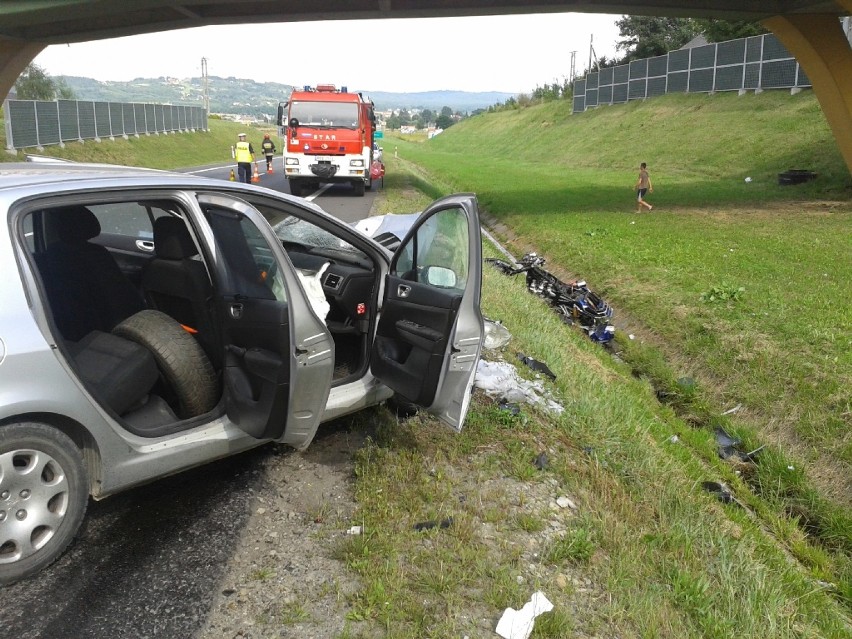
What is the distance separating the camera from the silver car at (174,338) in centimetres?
293

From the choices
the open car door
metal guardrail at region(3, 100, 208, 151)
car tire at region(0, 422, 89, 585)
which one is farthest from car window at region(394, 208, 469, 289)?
metal guardrail at region(3, 100, 208, 151)

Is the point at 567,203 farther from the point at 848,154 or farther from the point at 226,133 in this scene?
the point at 226,133

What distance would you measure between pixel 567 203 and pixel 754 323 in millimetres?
12417

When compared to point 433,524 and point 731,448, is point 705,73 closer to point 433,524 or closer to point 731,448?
point 731,448

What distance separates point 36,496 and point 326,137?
19.2 meters

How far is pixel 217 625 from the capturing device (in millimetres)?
2904

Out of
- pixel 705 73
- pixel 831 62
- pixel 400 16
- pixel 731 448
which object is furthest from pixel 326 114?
pixel 705 73

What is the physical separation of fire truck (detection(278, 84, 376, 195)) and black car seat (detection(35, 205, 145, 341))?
56.9 ft

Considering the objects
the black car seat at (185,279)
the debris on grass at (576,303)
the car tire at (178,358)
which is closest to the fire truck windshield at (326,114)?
the debris on grass at (576,303)

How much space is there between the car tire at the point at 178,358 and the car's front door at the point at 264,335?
144mm

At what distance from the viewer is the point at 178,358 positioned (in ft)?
11.9

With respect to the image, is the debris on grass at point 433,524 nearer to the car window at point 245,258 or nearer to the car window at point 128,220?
the car window at point 245,258

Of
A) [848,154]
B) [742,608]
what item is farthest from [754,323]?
[848,154]

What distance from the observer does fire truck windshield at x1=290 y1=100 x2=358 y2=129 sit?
21.4 meters
